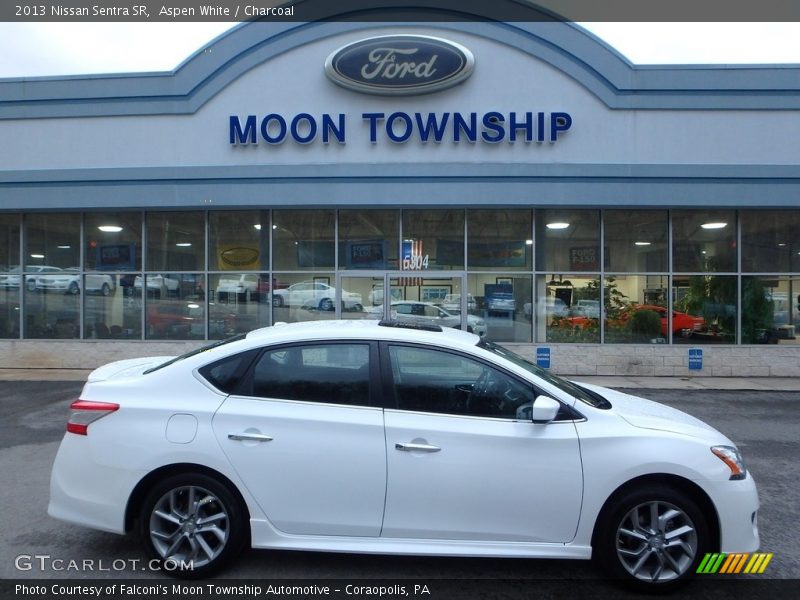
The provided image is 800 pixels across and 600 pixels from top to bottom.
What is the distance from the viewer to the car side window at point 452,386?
369cm

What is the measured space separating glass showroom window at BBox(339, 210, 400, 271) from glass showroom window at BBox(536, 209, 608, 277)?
333 cm

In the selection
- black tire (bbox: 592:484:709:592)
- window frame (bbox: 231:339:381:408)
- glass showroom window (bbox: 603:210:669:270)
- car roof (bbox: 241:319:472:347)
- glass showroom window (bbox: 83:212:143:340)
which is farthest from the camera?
glass showroom window (bbox: 83:212:143:340)

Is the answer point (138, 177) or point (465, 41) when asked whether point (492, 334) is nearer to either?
point (465, 41)

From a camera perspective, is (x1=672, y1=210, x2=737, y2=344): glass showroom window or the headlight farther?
(x1=672, y1=210, x2=737, y2=344): glass showroom window

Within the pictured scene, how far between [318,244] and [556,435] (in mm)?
10301

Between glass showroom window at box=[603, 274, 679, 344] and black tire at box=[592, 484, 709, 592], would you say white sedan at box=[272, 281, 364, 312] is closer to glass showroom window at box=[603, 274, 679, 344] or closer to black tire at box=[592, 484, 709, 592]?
glass showroom window at box=[603, 274, 679, 344]

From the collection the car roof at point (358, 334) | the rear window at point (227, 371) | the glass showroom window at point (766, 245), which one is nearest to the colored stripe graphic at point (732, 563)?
the car roof at point (358, 334)

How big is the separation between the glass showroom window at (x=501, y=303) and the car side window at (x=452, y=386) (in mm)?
9300

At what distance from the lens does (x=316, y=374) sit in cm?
380

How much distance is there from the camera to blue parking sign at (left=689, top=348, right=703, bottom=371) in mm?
12508

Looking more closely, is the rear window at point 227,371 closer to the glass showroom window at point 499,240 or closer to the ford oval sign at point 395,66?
the glass showroom window at point 499,240

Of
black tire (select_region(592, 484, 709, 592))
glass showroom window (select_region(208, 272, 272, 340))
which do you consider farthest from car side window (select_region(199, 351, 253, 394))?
glass showroom window (select_region(208, 272, 272, 340))

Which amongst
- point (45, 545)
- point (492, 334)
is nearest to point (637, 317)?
point (492, 334)

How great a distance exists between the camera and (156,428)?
3617 mm
